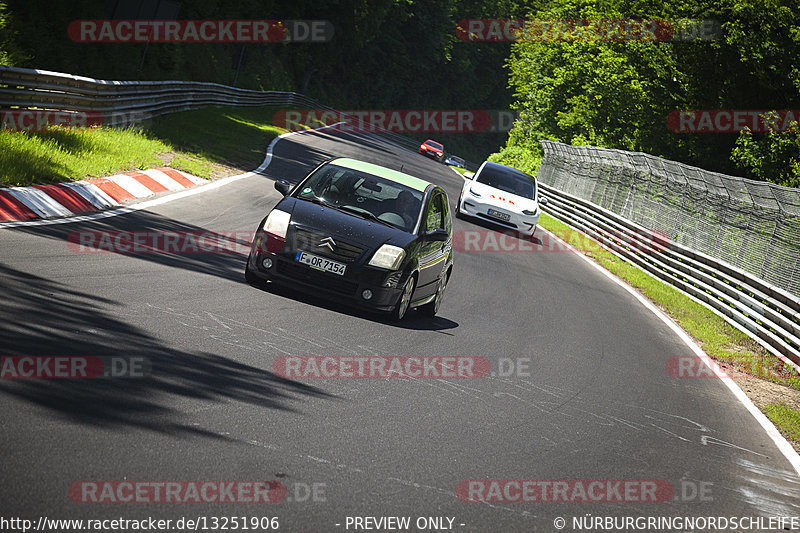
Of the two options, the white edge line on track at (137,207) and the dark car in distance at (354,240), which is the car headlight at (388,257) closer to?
the dark car in distance at (354,240)

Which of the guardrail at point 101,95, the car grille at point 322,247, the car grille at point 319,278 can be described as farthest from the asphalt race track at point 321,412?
the guardrail at point 101,95

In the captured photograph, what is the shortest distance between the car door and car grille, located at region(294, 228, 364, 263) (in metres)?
0.95

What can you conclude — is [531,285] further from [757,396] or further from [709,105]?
[709,105]

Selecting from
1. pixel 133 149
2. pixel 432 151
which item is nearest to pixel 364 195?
pixel 133 149

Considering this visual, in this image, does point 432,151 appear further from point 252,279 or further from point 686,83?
point 252,279

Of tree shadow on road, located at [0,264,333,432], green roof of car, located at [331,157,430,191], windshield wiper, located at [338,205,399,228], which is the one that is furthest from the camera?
green roof of car, located at [331,157,430,191]

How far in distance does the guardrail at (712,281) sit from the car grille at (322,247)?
7081mm

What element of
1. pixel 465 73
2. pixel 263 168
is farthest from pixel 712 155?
pixel 465 73

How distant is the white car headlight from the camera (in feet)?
30.1

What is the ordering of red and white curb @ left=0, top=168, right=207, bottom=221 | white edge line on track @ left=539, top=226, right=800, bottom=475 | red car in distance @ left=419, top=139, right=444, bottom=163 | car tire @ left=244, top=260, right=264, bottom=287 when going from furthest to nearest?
red car in distance @ left=419, top=139, right=444, bottom=163 → red and white curb @ left=0, top=168, right=207, bottom=221 → car tire @ left=244, top=260, right=264, bottom=287 → white edge line on track @ left=539, top=226, right=800, bottom=475

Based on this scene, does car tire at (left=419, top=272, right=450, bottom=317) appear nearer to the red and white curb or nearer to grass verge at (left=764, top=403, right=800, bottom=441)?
grass verge at (left=764, top=403, right=800, bottom=441)

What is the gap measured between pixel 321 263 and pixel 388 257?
2.34 ft

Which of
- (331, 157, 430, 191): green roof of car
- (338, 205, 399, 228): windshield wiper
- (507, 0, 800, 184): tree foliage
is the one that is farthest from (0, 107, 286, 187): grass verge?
(507, 0, 800, 184): tree foliage

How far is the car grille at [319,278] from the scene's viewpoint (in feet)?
29.9
